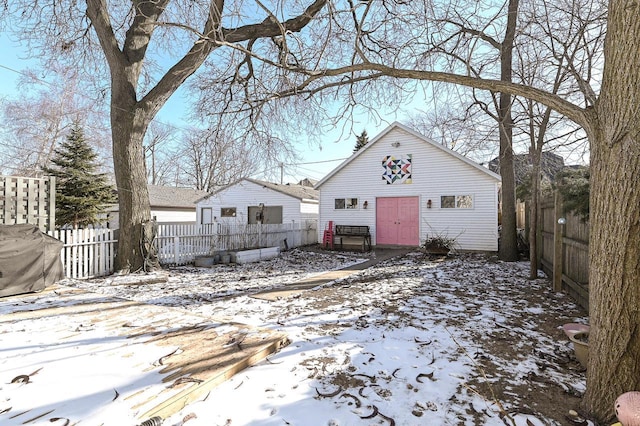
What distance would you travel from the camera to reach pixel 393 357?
286 centimetres

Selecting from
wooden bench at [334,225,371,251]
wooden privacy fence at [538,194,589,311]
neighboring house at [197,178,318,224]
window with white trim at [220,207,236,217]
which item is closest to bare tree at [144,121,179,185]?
neighboring house at [197,178,318,224]

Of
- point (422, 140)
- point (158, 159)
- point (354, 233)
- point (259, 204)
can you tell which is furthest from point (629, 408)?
point (158, 159)

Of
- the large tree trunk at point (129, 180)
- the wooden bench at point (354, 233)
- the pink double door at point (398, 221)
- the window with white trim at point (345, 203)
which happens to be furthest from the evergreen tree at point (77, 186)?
the pink double door at point (398, 221)

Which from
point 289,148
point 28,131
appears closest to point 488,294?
point 289,148

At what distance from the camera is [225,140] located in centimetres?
686

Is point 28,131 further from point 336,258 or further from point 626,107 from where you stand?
point 626,107

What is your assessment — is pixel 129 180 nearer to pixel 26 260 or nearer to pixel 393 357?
pixel 26 260

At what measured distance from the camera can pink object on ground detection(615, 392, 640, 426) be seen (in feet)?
5.27

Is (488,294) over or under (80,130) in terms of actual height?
under

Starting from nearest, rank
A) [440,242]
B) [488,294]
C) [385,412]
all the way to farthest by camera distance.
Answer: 1. [385,412]
2. [488,294]
3. [440,242]

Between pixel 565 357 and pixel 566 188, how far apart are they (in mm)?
3155

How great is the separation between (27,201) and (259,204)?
12095 mm

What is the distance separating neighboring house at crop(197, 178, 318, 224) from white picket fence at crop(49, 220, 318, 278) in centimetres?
343

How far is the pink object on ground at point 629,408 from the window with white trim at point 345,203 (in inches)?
493
